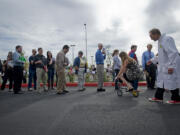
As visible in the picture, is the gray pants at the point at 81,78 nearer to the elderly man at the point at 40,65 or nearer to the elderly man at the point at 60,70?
the elderly man at the point at 60,70

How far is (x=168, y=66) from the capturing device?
379 centimetres

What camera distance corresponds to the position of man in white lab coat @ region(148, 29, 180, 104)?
373 centimetres

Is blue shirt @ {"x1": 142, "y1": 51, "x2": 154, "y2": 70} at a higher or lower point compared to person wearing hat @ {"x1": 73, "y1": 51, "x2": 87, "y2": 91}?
higher

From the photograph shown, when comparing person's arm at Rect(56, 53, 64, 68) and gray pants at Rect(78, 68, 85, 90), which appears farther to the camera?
gray pants at Rect(78, 68, 85, 90)

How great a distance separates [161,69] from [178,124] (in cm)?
199

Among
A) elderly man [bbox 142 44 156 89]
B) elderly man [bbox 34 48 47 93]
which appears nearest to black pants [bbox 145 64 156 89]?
elderly man [bbox 142 44 156 89]

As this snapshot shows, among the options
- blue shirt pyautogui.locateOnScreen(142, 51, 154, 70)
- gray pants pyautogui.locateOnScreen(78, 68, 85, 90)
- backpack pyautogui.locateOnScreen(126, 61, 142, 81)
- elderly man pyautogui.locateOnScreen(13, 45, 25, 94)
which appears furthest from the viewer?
gray pants pyautogui.locateOnScreen(78, 68, 85, 90)

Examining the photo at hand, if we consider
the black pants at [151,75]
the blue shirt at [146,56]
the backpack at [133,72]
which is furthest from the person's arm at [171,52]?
the black pants at [151,75]

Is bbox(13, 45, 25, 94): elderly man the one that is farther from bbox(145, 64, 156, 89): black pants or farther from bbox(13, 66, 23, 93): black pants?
bbox(145, 64, 156, 89): black pants

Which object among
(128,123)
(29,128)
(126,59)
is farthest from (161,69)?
(29,128)

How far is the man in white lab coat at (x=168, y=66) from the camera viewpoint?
12.2 feet

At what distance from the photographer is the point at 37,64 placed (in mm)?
7262

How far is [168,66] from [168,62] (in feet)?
0.38

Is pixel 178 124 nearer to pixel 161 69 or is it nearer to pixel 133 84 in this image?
pixel 161 69
